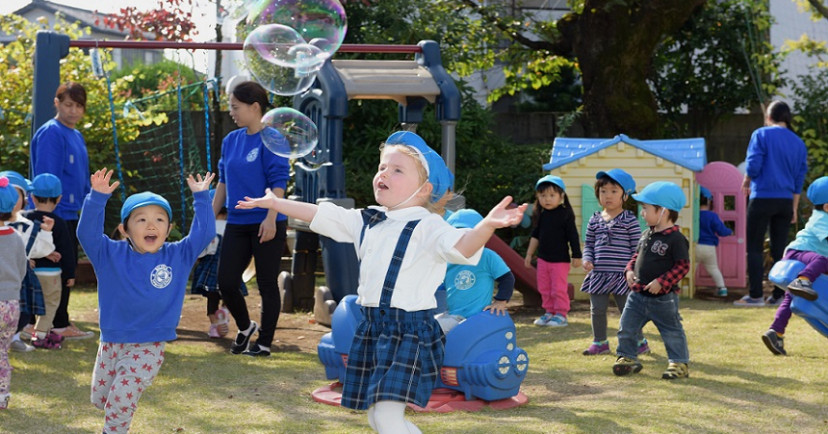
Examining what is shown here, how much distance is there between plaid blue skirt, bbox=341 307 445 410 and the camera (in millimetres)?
4012

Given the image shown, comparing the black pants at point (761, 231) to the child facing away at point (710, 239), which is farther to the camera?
the child facing away at point (710, 239)

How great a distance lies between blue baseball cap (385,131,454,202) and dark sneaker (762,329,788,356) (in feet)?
12.5

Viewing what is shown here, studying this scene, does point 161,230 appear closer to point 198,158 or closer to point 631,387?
point 631,387

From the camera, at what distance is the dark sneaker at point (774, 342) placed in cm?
720

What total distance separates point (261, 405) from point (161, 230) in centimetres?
148

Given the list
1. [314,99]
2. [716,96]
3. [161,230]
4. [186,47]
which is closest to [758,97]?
[716,96]

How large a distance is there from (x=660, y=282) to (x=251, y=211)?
2.69 metres

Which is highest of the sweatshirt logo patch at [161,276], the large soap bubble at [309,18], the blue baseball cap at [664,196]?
the large soap bubble at [309,18]

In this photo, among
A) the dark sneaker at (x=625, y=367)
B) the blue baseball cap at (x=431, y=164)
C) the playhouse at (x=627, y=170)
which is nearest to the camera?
the blue baseball cap at (x=431, y=164)

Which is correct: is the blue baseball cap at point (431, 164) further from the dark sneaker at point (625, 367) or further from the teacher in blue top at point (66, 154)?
the teacher in blue top at point (66, 154)

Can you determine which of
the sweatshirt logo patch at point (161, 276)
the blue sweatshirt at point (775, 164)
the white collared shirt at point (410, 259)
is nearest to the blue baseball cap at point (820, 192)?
the blue sweatshirt at point (775, 164)

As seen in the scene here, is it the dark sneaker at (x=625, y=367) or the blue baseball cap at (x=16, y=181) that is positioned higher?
the blue baseball cap at (x=16, y=181)

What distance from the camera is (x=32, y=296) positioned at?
7.15 m

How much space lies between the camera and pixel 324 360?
239 inches
